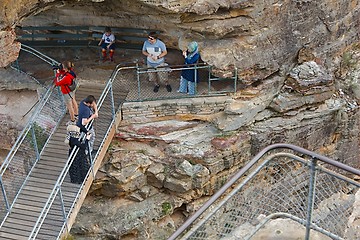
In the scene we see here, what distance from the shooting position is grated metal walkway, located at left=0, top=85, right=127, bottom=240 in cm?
871

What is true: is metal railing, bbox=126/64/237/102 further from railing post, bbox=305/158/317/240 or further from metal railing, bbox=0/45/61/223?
railing post, bbox=305/158/317/240

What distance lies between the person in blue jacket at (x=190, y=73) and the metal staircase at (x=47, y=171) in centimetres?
124

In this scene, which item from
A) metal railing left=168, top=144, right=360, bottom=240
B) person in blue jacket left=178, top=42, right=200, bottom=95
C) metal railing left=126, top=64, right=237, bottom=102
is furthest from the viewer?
metal railing left=126, top=64, right=237, bottom=102

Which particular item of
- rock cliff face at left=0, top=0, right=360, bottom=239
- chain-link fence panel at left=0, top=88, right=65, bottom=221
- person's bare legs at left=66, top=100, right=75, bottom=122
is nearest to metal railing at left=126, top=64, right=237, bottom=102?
rock cliff face at left=0, top=0, right=360, bottom=239

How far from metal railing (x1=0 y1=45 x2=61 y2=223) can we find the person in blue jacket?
251 centimetres

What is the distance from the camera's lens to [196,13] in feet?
33.6

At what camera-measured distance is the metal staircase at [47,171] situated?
28.6 ft

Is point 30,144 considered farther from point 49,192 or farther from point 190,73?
point 190,73

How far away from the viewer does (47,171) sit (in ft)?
31.3

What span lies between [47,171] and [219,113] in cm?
365

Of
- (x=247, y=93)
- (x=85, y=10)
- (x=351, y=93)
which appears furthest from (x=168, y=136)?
(x=351, y=93)

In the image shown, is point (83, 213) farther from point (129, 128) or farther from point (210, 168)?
point (210, 168)

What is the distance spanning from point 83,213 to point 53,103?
2.32 metres

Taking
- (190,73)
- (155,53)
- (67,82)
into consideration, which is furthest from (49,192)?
(190,73)
